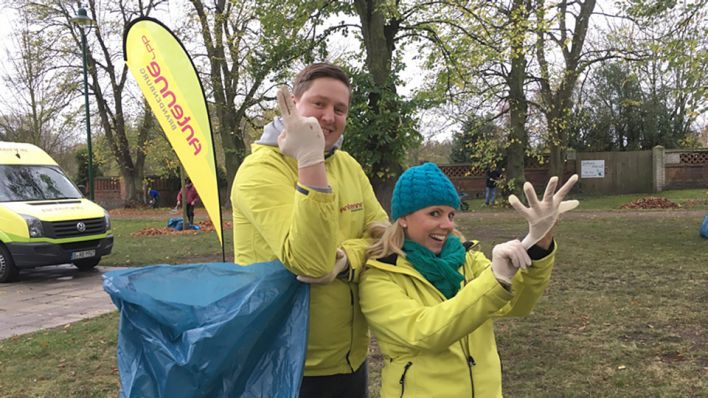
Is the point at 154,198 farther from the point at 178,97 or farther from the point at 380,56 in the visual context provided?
the point at 178,97

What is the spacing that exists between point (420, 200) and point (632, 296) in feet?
18.4

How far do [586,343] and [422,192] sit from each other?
373cm

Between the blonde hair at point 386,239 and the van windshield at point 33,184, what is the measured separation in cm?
976

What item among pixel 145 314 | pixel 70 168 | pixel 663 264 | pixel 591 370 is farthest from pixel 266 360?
pixel 70 168

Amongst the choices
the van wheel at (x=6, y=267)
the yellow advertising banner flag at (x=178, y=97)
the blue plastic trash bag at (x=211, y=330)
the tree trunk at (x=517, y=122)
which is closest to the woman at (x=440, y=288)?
the blue plastic trash bag at (x=211, y=330)

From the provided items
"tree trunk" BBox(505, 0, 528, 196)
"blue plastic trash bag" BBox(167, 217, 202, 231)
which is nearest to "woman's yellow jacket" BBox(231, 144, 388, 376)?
"blue plastic trash bag" BBox(167, 217, 202, 231)

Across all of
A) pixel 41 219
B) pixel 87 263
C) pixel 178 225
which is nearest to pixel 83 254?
pixel 87 263

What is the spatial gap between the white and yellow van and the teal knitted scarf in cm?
912

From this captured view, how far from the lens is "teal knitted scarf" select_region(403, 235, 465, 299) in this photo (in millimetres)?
2018

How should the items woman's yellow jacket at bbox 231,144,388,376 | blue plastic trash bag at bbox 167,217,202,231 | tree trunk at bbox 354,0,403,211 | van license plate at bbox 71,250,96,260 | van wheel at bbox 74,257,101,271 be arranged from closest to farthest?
woman's yellow jacket at bbox 231,144,388,376 → tree trunk at bbox 354,0,403,211 → van license plate at bbox 71,250,96,260 → van wheel at bbox 74,257,101,271 → blue plastic trash bag at bbox 167,217,202,231

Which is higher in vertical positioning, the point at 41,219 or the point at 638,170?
the point at 638,170

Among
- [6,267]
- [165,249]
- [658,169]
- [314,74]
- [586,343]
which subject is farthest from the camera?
[658,169]

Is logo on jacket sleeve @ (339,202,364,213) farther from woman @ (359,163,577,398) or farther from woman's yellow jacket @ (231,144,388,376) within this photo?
woman @ (359,163,577,398)

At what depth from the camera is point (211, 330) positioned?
177 cm
